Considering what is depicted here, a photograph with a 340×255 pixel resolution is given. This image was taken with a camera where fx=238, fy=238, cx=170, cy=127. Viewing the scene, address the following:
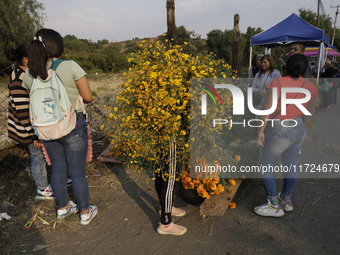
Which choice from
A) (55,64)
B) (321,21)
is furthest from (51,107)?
(321,21)

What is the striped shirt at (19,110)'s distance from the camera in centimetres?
256

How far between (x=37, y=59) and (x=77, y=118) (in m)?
0.63

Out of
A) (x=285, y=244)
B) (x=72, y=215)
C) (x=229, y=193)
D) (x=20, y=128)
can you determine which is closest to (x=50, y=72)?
(x=20, y=128)

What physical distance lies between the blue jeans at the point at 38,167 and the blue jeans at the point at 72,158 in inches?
24.1

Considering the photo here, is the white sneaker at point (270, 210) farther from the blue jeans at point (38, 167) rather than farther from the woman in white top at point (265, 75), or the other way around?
the blue jeans at point (38, 167)

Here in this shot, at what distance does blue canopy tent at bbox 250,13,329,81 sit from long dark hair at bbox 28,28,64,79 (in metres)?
7.50

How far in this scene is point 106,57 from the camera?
26016 millimetres

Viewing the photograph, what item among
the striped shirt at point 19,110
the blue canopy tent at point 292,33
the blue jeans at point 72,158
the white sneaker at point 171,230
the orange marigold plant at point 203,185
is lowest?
the white sneaker at point 171,230

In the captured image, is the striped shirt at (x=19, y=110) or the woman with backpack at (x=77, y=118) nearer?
the woman with backpack at (x=77, y=118)

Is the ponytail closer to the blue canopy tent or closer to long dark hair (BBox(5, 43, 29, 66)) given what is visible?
long dark hair (BBox(5, 43, 29, 66))

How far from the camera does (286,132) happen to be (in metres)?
2.47

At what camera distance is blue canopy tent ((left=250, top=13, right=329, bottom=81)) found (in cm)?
741

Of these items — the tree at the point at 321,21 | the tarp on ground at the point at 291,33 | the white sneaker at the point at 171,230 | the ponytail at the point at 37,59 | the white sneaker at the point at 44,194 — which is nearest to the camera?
the ponytail at the point at 37,59

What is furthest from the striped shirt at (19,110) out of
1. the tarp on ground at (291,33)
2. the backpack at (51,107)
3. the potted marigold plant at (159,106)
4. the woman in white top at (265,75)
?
the tarp on ground at (291,33)
